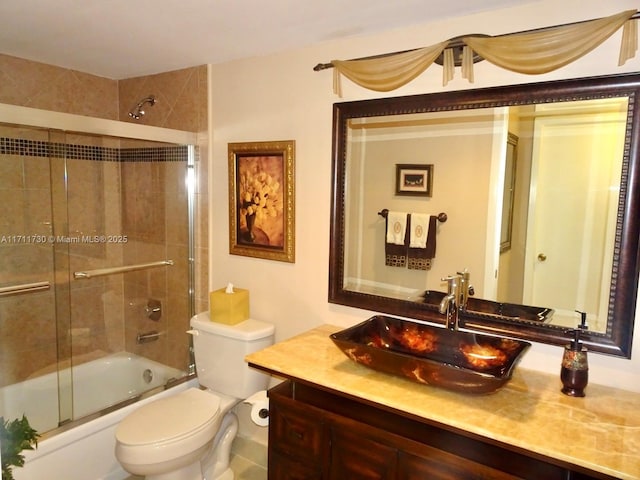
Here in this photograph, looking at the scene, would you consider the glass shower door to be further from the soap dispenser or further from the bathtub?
the soap dispenser

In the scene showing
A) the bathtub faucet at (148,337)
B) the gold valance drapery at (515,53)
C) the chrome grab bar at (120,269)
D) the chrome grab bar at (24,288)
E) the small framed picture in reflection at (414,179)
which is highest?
the gold valance drapery at (515,53)

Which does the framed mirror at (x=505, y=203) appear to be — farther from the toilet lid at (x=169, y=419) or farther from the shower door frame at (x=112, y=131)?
the shower door frame at (x=112, y=131)

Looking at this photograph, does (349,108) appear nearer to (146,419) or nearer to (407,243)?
(407,243)

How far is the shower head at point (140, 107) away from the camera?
2.94 m

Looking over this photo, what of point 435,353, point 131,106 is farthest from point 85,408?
point 131,106

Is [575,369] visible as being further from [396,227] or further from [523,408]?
[396,227]

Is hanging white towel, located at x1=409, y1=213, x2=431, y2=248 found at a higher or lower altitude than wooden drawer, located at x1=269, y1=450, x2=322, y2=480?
higher

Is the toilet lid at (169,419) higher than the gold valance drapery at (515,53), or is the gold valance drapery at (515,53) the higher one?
the gold valance drapery at (515,53)

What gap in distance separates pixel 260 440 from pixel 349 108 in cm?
197

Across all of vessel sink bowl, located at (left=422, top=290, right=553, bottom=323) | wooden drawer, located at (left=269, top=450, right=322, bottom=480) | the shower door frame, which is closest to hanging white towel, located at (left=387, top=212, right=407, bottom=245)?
vessel sink bowl, located at (left=422, top=290, right=553, bottom=323)

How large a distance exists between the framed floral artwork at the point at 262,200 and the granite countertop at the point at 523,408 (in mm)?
763

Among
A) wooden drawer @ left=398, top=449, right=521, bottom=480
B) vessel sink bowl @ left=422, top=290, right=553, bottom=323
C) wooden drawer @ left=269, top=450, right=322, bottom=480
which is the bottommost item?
wooden drawer @ left=269, top=450, right=322, bottom=480

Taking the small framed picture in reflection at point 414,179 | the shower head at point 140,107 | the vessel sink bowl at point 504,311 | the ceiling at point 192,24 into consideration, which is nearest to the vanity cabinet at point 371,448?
the vessel sink bowl at point 504,311

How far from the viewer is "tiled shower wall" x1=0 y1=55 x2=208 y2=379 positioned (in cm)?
267
